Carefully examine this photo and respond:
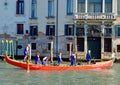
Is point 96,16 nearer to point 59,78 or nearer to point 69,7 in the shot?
point 69,7

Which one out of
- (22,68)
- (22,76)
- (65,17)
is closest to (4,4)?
(65,17)

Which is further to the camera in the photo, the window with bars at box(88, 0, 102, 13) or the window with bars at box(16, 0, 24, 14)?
the window with bars at box(16, 0, 24, 14)

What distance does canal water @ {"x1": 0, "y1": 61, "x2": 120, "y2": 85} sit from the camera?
2659 centimetres

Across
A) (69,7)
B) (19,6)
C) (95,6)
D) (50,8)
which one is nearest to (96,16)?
(95,6)

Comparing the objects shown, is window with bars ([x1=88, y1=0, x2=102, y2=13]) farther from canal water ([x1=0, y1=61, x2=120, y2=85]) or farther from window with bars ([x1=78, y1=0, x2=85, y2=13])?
canal water ([x1=0, y1=61, x2=120, y2=85])

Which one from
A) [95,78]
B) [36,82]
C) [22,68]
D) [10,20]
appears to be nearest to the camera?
[36,82]

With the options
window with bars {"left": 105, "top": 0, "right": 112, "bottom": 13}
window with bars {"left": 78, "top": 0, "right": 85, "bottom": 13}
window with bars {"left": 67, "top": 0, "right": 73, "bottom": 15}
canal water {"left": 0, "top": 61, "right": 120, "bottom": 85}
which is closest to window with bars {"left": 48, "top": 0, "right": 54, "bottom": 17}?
window with bars {"left": 67, "top": 0, "right": 73, "bottom": 15}

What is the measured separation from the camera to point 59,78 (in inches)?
1149

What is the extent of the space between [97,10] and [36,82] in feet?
73.3

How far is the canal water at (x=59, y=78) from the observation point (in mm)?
26594

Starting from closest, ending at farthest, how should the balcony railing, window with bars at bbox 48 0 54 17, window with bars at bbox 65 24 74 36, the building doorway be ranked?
1. the balcony railing
2. the building doorway
3. window with bars at bbox 65 24 74 36
4. window with bars at bbox 48 0 54 17

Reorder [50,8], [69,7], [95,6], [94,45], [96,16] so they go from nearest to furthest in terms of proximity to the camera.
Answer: [96,16] → [95,6] → [94,45] → [69,7] → [50,8]

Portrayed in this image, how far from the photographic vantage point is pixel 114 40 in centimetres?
4784

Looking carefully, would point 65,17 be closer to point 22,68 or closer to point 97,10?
point 97,10
